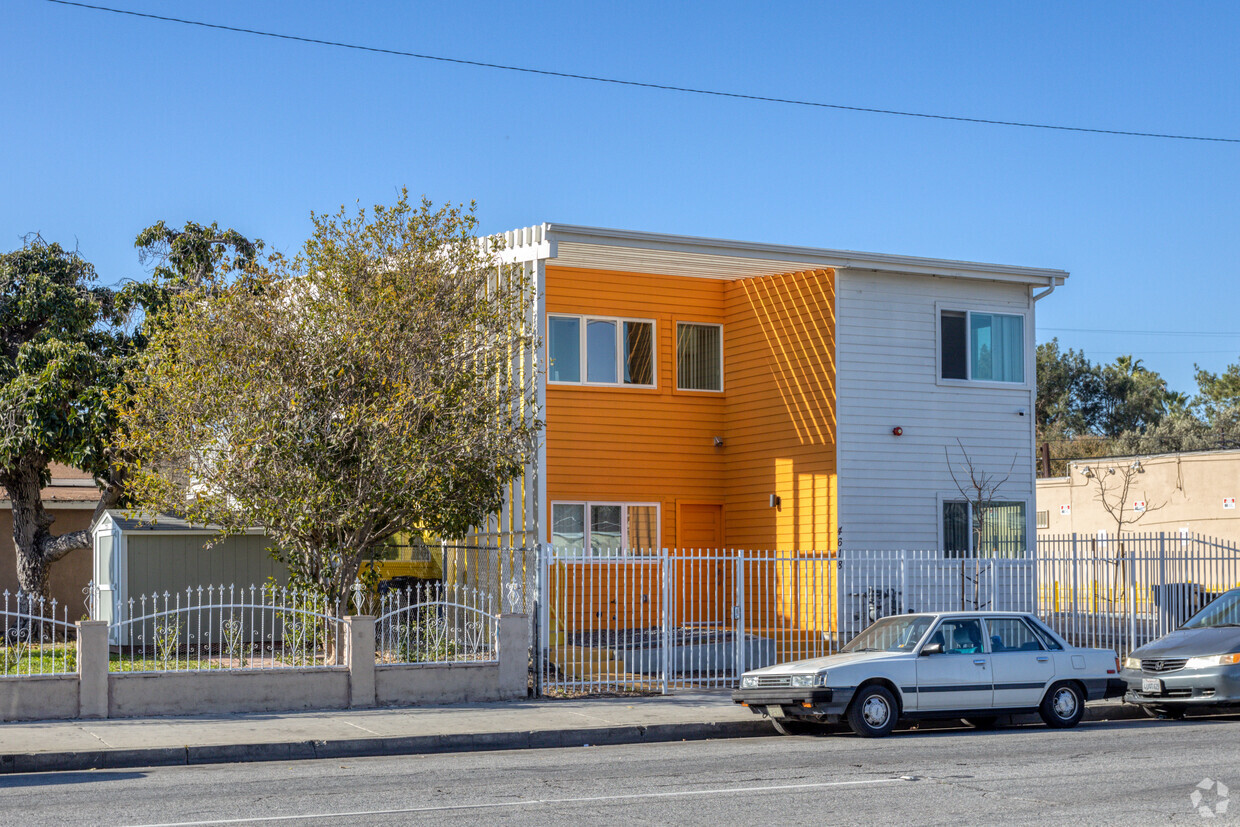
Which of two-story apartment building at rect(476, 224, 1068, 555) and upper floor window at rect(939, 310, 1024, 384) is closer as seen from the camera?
two-story apartment building at rect(476, 224, 1068, 555)

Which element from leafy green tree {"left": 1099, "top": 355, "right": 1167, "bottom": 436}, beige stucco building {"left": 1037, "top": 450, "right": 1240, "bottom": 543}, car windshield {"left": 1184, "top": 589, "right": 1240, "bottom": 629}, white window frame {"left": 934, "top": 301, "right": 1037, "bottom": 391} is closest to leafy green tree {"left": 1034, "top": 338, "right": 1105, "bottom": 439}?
leafy green tree {"left": 1099, "top": 355, "right": 1167, "bottom": 436}

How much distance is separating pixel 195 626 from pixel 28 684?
6.13 m

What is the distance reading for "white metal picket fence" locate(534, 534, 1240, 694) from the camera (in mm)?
17344

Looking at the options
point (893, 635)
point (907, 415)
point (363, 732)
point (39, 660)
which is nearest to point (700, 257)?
point (907, 415)

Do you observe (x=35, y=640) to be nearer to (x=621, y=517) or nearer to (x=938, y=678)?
(x=621, y=517)

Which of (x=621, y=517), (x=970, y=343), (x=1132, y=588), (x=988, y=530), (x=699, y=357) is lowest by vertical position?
(x=1132, y=588)

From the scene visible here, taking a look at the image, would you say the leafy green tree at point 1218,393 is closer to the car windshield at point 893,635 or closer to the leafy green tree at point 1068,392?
the leafy green tree at point 1068,392

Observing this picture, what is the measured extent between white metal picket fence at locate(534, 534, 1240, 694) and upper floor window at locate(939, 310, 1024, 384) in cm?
345

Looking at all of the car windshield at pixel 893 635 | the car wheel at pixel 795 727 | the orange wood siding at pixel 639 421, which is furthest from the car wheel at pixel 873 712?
the orange wood siding at pixel 639 421

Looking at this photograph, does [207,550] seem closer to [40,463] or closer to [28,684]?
[40,463]

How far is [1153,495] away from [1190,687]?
25.0 metres

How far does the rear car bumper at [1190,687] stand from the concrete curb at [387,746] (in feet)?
3.93

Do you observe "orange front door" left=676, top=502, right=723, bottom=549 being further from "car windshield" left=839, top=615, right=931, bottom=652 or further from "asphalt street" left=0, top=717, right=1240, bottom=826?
"asphalt street" left=0, top=717, right=1240, bottom=826

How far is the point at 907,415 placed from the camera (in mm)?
22266
